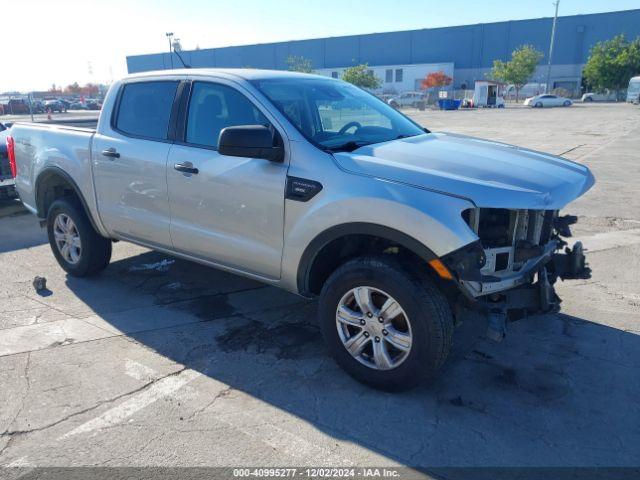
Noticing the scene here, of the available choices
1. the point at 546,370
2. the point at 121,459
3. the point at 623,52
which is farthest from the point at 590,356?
the point at 623,52

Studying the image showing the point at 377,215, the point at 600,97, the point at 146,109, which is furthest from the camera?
the point at 600,97

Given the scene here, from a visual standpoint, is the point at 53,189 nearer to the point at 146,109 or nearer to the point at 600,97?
the point at 146,109

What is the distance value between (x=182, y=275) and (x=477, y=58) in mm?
82811

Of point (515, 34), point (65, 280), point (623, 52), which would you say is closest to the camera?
point (65, 280)

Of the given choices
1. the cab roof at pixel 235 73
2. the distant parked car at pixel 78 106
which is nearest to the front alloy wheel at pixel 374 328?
the cab roof at pixel 235 73

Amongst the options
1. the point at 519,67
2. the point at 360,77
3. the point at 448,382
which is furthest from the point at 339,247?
the point at 519,67

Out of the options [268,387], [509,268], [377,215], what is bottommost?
[268,387]

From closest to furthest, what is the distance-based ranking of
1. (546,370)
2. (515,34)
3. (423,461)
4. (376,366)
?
(423,461) < (376,366) < (546,370) < (515,34)

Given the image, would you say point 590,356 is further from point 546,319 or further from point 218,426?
point 218,426

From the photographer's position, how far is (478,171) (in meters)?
3.18

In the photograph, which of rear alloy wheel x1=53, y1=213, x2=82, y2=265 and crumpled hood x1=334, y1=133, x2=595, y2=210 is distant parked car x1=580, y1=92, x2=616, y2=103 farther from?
rear alloy wheel x1=53, y1=213, x2=82, y2=265

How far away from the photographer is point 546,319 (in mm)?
4359

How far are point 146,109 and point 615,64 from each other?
6940 cm

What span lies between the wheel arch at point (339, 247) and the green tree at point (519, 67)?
71772mm
